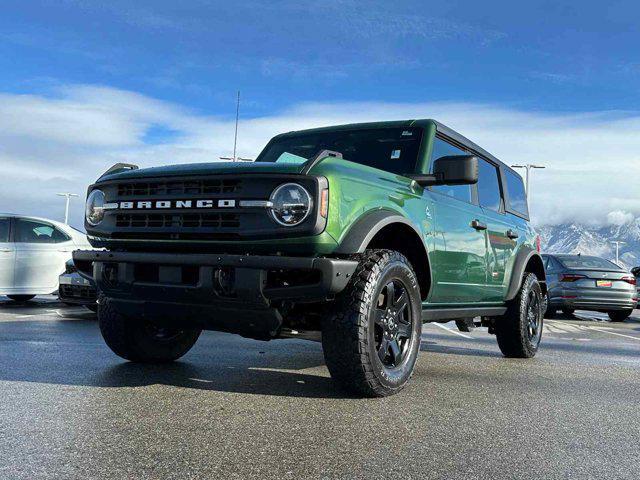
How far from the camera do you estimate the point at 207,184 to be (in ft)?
12.9

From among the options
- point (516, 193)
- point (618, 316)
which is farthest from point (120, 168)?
point (618, 316)

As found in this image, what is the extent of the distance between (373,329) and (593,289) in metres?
11.2

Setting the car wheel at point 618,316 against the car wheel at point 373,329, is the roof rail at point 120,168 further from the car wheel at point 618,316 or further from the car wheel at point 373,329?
the car wheel at point 618,316

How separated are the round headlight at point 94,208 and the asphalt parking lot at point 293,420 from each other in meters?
1.02

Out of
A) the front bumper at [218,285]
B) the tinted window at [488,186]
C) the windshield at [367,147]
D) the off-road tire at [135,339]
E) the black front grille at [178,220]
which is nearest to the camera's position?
the front bumper at [218,285]

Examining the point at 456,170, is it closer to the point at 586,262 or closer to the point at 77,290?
the point at 77,290

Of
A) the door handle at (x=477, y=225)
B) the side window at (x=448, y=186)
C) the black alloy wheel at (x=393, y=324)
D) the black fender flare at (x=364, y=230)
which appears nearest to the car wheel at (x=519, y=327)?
the door handle at (x=477, y=225)

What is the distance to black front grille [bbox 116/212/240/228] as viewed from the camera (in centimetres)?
386

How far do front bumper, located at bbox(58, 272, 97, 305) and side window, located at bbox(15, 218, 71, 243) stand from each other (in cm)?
221

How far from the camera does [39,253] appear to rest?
11070mm

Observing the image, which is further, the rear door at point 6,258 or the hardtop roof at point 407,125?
the rear door at point 6,258

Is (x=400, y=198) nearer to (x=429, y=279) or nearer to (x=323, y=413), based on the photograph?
(x=429, y=279)

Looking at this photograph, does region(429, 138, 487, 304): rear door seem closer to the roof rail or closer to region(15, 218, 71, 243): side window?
the roof rail

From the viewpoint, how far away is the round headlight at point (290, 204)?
12.1 ft
